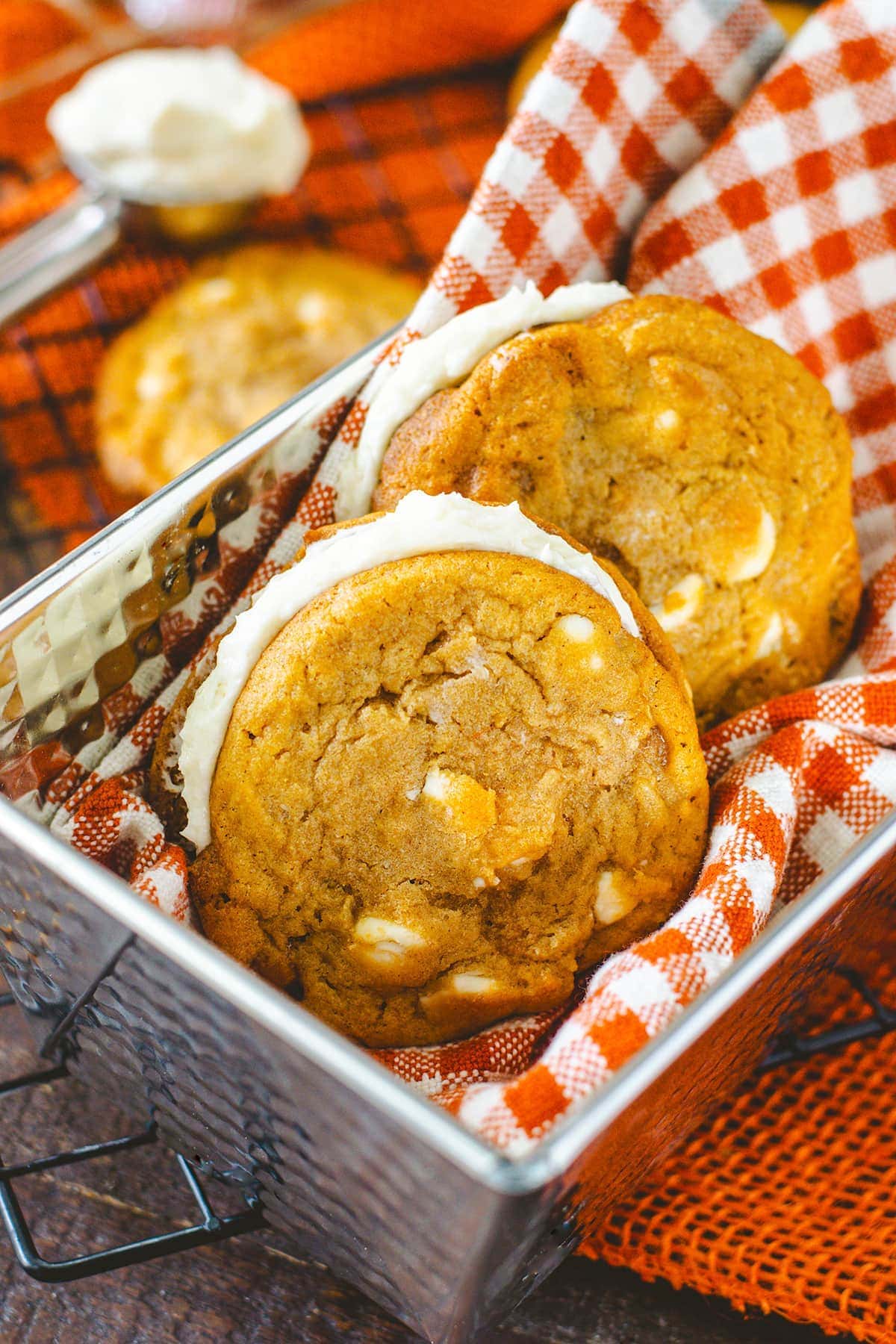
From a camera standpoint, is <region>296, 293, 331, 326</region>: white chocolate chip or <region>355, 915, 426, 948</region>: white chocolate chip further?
<region>296, 293, 331, 326</region>: white chocolate chip

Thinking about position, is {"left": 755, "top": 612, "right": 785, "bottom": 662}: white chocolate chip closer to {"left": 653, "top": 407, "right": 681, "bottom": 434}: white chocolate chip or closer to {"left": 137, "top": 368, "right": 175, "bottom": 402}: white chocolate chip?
{"left": 653, "top": 407, "right": 681, "bottom": 434}: white chocolate chip

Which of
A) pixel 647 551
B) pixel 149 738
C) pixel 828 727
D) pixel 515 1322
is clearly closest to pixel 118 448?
pixel 149 738

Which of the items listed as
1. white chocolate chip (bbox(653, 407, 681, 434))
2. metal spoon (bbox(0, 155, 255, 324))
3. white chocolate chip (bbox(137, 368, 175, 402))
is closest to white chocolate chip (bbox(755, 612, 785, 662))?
white chocolate chip (bbox(653, 407, 681, 434))

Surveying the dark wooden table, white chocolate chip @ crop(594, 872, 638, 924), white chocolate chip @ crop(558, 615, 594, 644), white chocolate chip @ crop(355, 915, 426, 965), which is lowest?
the dark wooden table

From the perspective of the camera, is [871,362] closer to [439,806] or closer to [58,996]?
[439,806]

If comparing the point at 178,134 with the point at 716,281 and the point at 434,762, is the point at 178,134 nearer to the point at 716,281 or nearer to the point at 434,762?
the point at 716,281

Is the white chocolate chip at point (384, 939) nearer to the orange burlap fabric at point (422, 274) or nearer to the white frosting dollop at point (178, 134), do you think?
the orange burlap fabric at point (422, 274)

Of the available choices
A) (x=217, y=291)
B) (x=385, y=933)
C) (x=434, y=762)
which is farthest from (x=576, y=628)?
(x=217, y=291)
